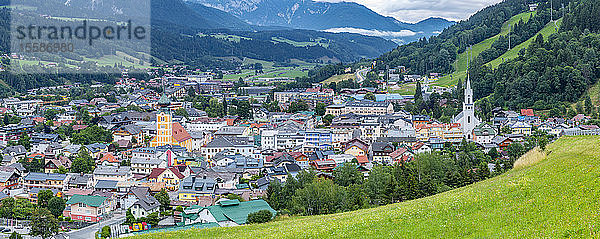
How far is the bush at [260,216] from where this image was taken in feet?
85.7

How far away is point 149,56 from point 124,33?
1073cm

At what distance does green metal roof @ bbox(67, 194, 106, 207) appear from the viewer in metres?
34.4

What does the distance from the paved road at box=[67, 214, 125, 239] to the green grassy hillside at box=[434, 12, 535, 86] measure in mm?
61990

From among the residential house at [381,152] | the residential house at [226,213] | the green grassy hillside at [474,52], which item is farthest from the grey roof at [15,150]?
the green grassy hillside at [474,52]

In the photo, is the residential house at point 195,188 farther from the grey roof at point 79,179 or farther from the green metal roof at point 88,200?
the grey roof at point 79,179

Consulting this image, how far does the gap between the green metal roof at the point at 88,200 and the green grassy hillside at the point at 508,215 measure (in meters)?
20.9

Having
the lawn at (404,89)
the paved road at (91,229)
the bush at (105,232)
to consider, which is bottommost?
the paved road at (91,229)

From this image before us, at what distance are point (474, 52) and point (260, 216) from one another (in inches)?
3173

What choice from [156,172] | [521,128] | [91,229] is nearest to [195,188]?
[156,172]

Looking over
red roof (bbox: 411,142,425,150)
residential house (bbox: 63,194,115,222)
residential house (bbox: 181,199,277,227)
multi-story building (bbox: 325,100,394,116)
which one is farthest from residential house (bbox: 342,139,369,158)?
residential house (bbox: 63,194,115,222)

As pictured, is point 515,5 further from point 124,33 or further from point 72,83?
point 124,33

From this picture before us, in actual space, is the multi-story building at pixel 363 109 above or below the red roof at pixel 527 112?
above

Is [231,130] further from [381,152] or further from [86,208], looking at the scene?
[86,208]

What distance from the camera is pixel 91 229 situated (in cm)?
3250
